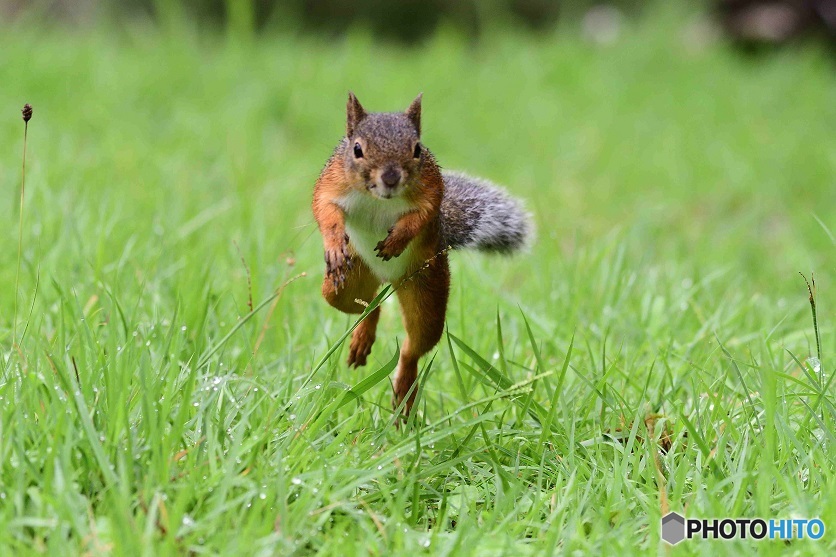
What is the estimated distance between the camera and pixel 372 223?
2.18 m

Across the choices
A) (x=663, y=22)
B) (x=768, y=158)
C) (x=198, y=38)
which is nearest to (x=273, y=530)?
(x=768, y=158)

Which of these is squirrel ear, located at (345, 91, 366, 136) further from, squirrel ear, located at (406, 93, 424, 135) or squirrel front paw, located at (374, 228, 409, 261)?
squirrel front paw, located at (374, 228, 409, 261)

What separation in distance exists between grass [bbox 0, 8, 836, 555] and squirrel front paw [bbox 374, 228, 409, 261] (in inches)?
9.8

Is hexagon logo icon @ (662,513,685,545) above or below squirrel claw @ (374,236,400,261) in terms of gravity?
below

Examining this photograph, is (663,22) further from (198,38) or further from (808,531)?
(808,531)

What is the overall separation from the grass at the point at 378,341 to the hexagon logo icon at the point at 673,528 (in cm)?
3

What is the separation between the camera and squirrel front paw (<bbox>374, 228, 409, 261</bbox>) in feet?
6.69

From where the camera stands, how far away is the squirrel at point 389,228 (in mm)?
2080

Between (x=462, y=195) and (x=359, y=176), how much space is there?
47 centimetres

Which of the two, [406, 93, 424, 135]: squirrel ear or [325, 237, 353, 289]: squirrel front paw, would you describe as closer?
[325, 237, 353, 289]: squirrel front paw

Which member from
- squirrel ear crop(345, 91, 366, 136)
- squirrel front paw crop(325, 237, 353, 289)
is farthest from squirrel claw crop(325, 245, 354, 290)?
squirrel ear crop(345, 91, 366, 136)

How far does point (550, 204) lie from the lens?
5.28m

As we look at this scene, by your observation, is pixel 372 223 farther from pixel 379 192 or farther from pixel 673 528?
pixel 673 528

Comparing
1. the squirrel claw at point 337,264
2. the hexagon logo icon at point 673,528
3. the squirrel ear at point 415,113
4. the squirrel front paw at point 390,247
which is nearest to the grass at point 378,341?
the hexagon logo icon at point 673,528
